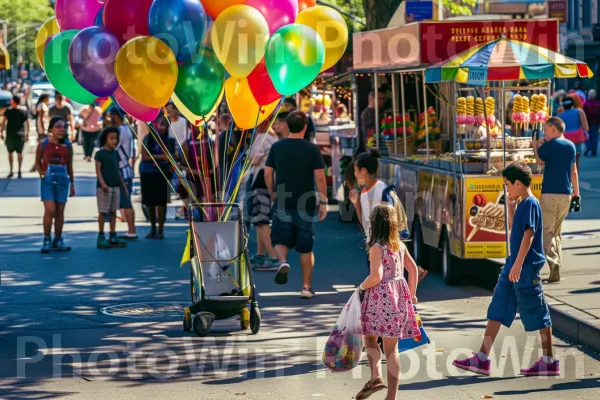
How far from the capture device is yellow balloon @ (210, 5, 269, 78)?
34.2ft

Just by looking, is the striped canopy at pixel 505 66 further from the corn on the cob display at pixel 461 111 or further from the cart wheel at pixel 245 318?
the cart wheel at pixel 245 318

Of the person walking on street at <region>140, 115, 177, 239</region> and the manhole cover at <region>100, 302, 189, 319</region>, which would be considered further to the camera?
the person walking on street at <region>140, 115, 177, 239</region>

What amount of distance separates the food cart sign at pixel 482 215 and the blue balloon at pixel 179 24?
384 cm

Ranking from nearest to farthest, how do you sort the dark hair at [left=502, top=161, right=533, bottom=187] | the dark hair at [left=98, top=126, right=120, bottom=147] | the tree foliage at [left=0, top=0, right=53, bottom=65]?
the dark hair at [left=502, top=161, right=533, bottom=187] < the dark hair at [left=98, top=126, right=120, bottom=147] < the tree foliage at [left=0, top=0, right=53, bottom=65]

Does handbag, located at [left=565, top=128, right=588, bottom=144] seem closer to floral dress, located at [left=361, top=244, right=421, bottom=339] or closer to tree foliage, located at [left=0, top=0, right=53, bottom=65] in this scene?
floral dress, located at [left=361, top=244, right=421, bottom=339]

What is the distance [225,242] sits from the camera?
35.9 feet

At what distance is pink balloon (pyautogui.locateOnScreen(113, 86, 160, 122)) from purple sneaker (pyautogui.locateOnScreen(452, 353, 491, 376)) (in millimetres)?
3649

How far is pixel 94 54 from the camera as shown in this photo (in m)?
10.4

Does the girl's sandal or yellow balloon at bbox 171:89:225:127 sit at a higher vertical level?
yellow balloon at bbox 171:89:225:127

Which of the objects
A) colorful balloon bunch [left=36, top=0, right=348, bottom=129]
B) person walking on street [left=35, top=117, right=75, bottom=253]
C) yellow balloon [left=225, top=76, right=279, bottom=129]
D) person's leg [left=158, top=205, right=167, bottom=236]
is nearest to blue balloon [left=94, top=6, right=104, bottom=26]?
colorful balloon bunch [left=36, top=0, right=348, bottom=129]

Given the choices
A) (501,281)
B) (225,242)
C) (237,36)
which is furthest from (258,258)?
(501,281)

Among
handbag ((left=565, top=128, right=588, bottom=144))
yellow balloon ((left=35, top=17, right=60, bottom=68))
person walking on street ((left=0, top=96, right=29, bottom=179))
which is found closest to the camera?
yellow balloon ((left=35, top=17, right=60, bottom=68))

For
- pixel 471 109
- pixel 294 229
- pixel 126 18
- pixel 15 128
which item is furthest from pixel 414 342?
pixel 15 128

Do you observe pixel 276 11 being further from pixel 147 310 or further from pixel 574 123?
pixel 574 123
